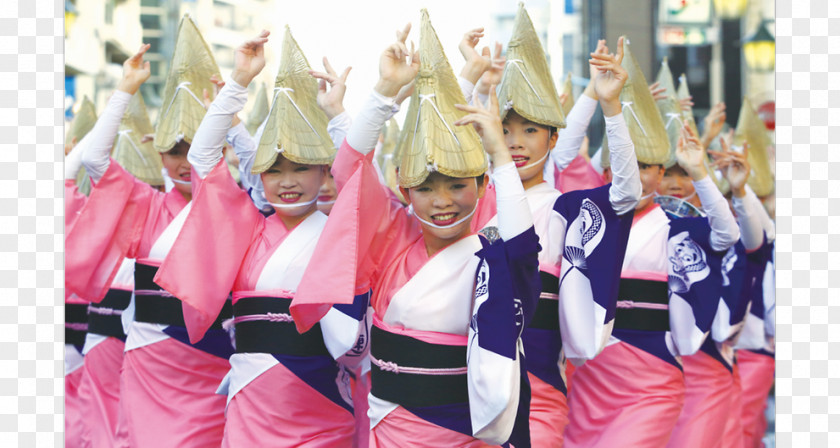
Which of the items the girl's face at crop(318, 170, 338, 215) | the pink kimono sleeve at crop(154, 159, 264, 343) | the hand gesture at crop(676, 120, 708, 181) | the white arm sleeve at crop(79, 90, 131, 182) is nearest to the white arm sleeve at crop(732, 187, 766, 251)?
the hand gesture at crop(676, 120, 708, 181)

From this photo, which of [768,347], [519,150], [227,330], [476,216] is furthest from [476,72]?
[768,347]

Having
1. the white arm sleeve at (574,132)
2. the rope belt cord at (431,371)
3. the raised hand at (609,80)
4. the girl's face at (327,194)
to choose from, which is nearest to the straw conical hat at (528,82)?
the raised hand at (609,80)

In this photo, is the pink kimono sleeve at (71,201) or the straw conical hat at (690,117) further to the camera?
the straw conical hat at (690,117)

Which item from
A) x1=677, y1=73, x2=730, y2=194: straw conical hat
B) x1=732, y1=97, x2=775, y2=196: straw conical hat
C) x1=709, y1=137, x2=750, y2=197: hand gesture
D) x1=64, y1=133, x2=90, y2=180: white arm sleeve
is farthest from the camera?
x1=732, y1=97, x2=775, y2=196: straw conical hat

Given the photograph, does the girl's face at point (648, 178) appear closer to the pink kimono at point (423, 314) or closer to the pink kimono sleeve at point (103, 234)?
the pink kimono at point (423, 314)

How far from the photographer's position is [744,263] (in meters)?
5.26

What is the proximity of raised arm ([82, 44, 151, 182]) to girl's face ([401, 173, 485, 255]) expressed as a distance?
1.95 m

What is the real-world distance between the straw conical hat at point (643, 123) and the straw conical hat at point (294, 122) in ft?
4.91

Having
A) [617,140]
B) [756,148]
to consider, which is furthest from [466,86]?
[756,148]

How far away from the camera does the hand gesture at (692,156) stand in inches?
175

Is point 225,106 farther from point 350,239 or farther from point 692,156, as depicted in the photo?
A: point 692,156

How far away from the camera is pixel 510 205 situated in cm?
292

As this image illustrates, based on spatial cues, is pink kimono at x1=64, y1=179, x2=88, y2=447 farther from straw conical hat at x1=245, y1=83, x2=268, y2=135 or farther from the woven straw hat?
the woven straw hat

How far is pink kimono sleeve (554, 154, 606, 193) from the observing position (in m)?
4.74
